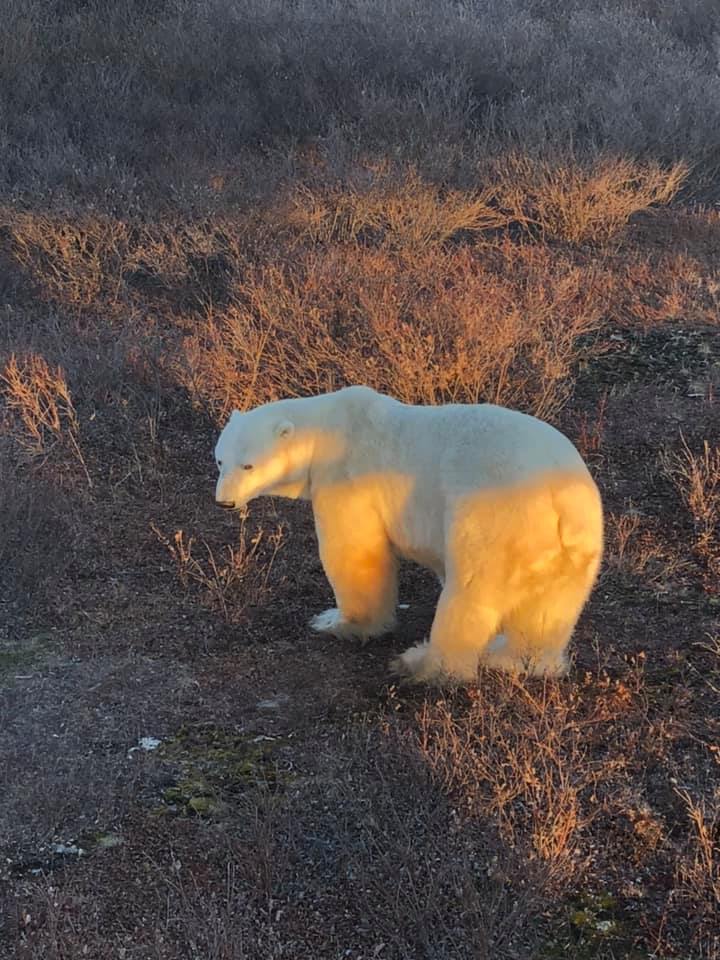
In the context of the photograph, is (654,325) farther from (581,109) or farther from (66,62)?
(66,62)

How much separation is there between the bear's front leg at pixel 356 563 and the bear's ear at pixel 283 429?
0.88 feet

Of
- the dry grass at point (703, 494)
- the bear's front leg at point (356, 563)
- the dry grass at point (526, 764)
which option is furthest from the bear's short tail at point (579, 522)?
the dry grass at point (703, 494)

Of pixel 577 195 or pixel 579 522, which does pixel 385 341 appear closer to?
pixel 579 522

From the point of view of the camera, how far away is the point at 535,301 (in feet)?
22.2

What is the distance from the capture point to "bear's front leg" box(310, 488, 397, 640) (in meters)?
3.79

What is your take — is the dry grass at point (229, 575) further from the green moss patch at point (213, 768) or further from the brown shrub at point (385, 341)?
the brown shrub at point (385, 341)

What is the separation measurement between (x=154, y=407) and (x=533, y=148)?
607 centimetres

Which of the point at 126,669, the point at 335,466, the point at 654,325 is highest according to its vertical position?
the point at 335,466

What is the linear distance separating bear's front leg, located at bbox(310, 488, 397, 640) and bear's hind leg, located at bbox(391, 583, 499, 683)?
0.36m

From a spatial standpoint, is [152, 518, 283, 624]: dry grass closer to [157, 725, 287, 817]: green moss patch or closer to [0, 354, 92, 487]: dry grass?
[157, 725, 287, 817]: green moss patch

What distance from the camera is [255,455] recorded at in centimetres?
365

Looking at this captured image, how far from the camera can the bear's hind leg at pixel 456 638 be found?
345 cm

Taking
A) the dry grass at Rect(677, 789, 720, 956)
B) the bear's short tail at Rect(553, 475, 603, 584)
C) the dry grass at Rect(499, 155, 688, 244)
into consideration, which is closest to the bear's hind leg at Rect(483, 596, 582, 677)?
the bear's short tail at Rect(553, 475, 603, 584)

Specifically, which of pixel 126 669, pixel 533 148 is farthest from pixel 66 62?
pixel 126 669
